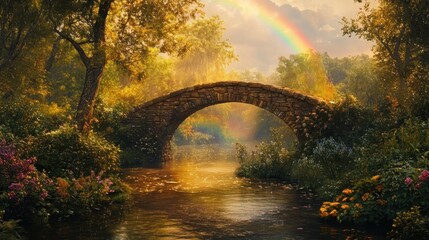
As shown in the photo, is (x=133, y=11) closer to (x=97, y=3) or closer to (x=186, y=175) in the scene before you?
(x=97, y=3)

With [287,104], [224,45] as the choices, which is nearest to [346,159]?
[287,104]

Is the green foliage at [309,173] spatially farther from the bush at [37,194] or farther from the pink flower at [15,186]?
the pink flower at [15,186]

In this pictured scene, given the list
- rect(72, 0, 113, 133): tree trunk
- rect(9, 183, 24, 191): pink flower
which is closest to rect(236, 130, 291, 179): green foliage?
rect(72, 0, 113, 133): tree trunk

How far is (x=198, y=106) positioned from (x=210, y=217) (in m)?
16.4

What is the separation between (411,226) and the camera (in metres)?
9.16

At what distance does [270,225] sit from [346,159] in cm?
861

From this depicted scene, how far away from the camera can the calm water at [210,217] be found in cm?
1009

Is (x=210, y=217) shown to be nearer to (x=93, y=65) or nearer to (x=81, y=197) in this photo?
(x=81, y=197)

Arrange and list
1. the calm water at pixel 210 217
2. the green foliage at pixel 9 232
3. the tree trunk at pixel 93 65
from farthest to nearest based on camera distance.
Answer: the tree trunk at pixel 93 65, the calm water at pixel 210 217, the green foliage at pixel 9 232

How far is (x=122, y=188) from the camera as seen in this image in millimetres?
15234

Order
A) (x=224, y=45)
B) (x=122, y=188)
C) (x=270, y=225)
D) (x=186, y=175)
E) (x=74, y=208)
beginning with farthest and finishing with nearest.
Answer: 1. (x=224, y=45)
2. (x=186, y=175)
3. (x=122, y=188)
4. (x=74, y=208)
5. (x=270, y=225)

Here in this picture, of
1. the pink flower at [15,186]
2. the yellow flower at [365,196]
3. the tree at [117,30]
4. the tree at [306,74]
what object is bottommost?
the yellow flower at [365,196]

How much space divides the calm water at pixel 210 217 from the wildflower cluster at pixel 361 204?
0.43 metres

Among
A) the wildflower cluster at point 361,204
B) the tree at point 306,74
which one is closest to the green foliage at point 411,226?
the wildflower cluster at point 361,204
